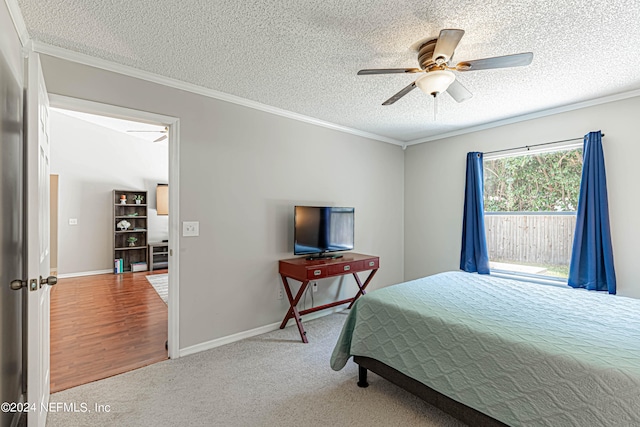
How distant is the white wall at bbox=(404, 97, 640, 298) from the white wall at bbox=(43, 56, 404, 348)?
4.32 feet

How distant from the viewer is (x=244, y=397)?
2.12 metres

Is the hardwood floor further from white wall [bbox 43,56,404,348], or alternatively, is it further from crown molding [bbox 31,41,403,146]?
crown molding [bbox 31,41,403,146]

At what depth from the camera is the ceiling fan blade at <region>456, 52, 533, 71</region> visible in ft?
5.66

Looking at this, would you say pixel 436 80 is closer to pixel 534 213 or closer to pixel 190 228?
pixel 190 228

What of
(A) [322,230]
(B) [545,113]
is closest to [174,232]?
(A) [322,230]

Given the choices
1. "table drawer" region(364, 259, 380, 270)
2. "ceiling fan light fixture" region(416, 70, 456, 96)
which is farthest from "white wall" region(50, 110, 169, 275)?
"ceiling fan light fixture" region(416, 70, 456, 96)

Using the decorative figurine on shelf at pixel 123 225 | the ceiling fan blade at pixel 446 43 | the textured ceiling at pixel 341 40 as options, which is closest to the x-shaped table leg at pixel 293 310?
the textured ceiling at pixel 341 40

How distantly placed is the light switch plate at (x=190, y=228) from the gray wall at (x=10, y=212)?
1.06 m

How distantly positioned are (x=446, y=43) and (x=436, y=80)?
0.30 meters

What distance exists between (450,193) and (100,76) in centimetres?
420

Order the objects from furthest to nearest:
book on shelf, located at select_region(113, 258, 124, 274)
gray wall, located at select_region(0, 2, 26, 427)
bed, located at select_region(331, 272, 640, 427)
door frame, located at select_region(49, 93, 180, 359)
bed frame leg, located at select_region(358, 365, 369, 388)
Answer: book on shelf, located at select_region(113, 258, 124, 274)
door frame, located at select_region(49, 93, 180, 359)
bed frame leg, located at select_region(358, 365, 369, 388)
gray wall, located at select_region(0, 2, 26, 427)
bed, located at select_region(331, 272, 640, 427)

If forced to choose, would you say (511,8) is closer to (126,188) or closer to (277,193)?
(277,193)

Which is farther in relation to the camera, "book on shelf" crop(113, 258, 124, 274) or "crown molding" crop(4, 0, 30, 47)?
"book on shelf" crop(113, 258, 124, 274)

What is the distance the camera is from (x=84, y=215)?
623 centimetres
